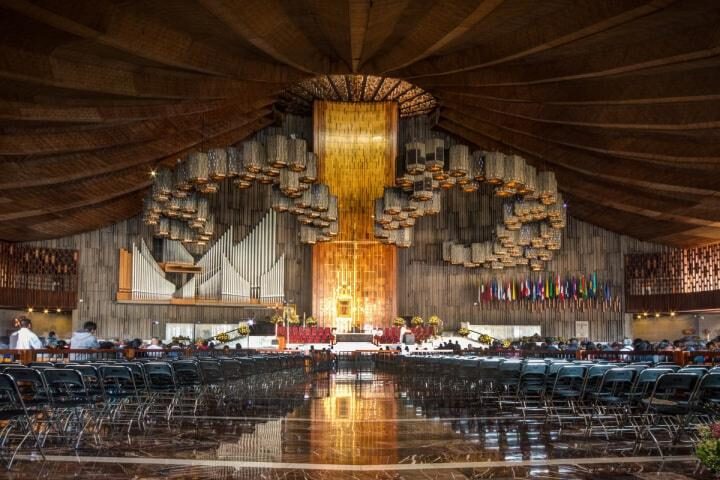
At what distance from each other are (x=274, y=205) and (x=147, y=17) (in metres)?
9.84

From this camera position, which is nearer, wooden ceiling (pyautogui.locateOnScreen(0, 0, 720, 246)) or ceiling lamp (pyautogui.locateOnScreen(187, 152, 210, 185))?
wooden ceiling (pyautogui.locateOnScreen(0, 0, 720, 246))

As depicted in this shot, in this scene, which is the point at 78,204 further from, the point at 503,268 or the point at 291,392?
the point at 503,268

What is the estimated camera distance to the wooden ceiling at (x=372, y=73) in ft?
47.6

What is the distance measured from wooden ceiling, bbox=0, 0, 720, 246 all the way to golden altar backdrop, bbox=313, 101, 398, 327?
513 centimetres

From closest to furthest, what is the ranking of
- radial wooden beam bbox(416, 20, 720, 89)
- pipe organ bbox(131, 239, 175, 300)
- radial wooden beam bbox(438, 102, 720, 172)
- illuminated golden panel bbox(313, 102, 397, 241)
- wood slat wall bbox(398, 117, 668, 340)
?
radial wooden beam bbox(416, 20, 720, 89) → radial wooden beam bbox(438, 102, 720, 172) → pipe organ bbox(131, 239, 175, 300) → illuminated golden panel bbox(313, 102, 397, 241) → wood slat wall bbox(398, 117, 668, 340)

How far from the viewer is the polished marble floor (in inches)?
240

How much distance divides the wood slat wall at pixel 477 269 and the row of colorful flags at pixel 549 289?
14.2 inches

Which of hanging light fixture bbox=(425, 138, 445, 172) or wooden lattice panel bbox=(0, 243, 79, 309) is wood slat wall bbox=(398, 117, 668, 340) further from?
wooden lattice panel bbox=(0, 243, 79, 309)

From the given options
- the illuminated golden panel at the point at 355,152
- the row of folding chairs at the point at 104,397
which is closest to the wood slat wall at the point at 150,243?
the illuminated golden panel at the point at 355,152

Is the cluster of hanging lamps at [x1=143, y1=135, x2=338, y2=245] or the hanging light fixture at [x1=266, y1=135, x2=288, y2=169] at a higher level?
Answer: the hanging light fixture at [x1=266, y1=135, x2=288, y2=169]

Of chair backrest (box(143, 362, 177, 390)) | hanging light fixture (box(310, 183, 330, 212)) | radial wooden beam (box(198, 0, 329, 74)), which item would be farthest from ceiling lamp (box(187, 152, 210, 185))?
chair backrest (box(143, 362, 177, 390))

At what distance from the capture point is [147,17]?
1552cm

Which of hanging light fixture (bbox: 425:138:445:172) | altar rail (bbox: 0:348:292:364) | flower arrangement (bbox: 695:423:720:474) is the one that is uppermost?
hanging light fixture (bbox: 425:138:445:172)

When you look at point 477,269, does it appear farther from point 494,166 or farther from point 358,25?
point 358,25
